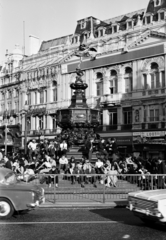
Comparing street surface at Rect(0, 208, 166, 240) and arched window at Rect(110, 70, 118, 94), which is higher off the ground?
arched window at Rect(110, 70, 118, 94)

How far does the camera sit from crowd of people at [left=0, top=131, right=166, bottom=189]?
48.0 ft

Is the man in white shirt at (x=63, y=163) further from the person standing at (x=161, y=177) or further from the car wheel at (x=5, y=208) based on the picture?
the car wheel at (x=5, y=208)

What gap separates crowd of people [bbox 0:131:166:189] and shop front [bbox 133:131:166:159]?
18.2 meters

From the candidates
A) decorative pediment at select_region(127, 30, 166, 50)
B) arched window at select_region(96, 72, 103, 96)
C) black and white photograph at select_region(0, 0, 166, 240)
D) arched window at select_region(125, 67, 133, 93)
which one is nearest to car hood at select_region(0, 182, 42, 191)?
black and white photograph at select_region(0, 0, 166, 240)

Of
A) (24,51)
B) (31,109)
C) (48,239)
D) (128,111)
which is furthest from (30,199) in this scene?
(24,51)

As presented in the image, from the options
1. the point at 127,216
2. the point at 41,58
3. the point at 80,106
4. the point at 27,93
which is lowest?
the point at 127,216

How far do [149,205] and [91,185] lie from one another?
578cm

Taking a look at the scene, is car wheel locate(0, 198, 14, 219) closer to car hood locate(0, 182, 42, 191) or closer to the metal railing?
car hood locate(0, 182, 42, 191)

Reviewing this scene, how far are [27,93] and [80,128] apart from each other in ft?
131

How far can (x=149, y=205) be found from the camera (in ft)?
30.5

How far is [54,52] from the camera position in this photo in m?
58.4

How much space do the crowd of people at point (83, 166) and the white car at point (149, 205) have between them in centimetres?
430

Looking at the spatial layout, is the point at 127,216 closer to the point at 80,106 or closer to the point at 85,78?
the point at 80,106

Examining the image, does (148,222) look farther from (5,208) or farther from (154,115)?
(154,115)
